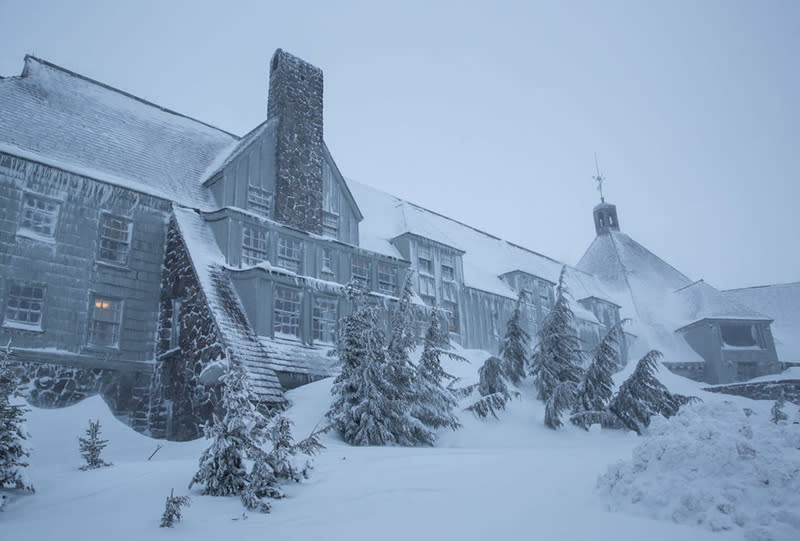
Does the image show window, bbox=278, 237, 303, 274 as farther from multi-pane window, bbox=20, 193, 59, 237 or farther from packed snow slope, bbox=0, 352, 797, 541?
packed snow slope, bbox=0, 352, 797, 541

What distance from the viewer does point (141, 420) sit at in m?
15.7

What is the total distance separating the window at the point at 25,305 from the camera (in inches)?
562

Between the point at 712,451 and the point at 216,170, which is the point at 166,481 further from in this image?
the point at 216,170

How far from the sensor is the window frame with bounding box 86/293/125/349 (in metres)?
15.6

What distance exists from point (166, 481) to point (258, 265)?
957cm

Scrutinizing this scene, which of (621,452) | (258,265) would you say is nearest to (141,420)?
(258,265)

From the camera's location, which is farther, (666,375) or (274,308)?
(666,375)

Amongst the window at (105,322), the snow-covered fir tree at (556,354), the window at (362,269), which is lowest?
the snow-covered fir tree at (556,354)

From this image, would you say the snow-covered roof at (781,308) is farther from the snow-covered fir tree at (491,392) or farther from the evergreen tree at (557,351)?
the snow-covered fir tree at (491,392)

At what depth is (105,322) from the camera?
15.9 m

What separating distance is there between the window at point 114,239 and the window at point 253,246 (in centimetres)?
331

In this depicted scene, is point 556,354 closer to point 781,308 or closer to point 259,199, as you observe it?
point 259,199

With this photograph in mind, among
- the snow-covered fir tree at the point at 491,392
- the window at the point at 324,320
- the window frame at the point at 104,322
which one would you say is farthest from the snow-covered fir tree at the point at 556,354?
the window frame at the point at 104,322

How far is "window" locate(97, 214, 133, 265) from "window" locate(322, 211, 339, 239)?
22.6 ft
